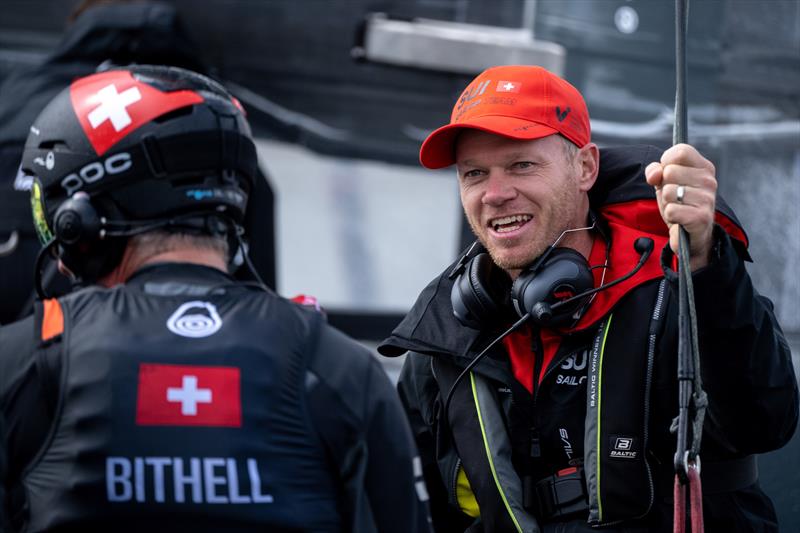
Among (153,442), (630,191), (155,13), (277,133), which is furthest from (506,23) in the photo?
(153,442)

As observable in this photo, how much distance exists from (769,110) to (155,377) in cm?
250

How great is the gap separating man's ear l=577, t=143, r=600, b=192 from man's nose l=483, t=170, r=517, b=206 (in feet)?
0.52

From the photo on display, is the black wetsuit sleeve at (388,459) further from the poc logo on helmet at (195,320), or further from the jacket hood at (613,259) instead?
the jacket hood at (613,259)

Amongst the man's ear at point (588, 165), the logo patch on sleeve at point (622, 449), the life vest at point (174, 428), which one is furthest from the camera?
the man's ear at point (588, 165)

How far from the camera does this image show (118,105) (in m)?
1.79

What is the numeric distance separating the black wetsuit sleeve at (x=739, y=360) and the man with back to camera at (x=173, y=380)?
0.64 m

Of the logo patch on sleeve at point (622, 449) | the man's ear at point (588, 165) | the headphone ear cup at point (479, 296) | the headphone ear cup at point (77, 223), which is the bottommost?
the logo patch on sleeve at point (622, 449)

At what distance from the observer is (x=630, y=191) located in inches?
95.5

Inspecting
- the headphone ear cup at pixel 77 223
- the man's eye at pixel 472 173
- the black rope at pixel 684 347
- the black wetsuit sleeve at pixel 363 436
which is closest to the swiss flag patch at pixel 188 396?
the black wetsuit sleeve at pixel 363 436

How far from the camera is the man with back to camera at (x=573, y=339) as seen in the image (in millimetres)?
2059

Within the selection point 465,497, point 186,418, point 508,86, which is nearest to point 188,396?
point 186,418

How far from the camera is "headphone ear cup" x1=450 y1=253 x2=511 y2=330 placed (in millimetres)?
2355

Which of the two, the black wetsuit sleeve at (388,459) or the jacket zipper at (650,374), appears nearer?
the black wetsuit sleeve at (388,459)

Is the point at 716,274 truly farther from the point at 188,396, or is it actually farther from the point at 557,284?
the point at 188,396
